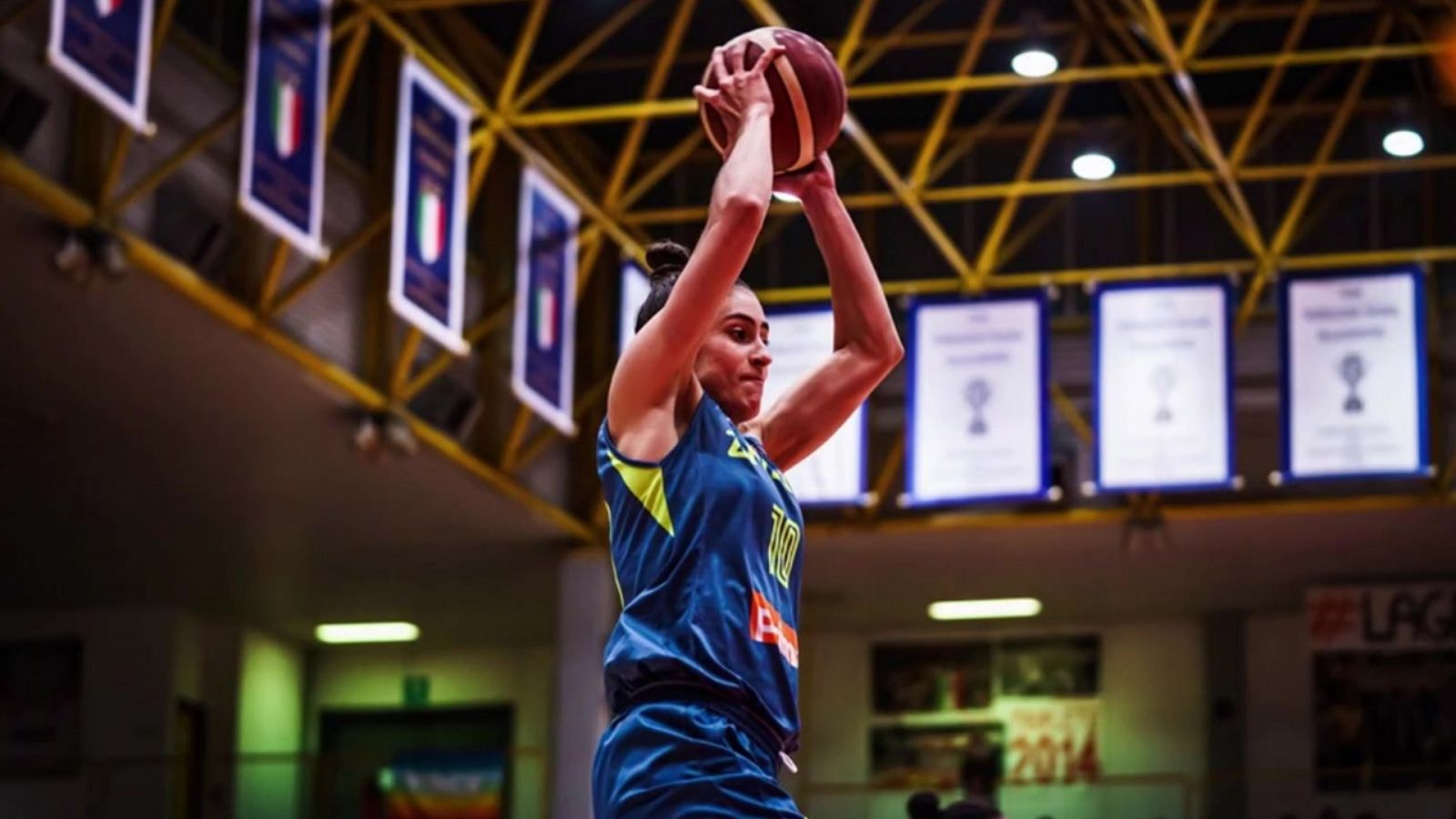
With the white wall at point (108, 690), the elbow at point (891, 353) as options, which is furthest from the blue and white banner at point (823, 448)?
the elbow at point (891, 353)

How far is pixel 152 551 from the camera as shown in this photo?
26.4 m

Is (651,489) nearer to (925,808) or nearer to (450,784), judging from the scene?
(925,808)

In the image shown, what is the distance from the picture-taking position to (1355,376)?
22.0 m

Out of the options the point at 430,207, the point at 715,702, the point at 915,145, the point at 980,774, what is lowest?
the point at 715,702

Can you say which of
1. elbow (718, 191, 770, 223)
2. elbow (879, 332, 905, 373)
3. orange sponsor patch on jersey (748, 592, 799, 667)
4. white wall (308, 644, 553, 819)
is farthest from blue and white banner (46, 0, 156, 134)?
white wall (308, 644, 553, 819)

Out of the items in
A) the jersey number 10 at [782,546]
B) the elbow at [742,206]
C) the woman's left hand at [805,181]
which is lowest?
the jersey number 10 at [782,546]

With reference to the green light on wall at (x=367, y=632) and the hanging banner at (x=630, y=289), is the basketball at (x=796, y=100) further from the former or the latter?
the green light on wall at (x=367, y=632)

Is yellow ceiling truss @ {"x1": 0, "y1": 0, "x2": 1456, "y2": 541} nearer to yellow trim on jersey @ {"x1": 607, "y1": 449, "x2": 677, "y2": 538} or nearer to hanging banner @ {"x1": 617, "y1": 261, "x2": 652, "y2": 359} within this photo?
hanging banner @ {"x1": 617, "y1": 261, "x2": 652, "y2": 359}

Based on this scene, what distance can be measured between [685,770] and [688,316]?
34.8 inches

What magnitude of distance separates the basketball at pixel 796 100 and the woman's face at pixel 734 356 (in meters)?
0.44

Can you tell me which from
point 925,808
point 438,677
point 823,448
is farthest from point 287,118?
point 438,677

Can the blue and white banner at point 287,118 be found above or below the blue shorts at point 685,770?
above

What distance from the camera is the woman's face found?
5.40 metres

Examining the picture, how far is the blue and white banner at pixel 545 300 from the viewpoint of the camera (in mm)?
21266
